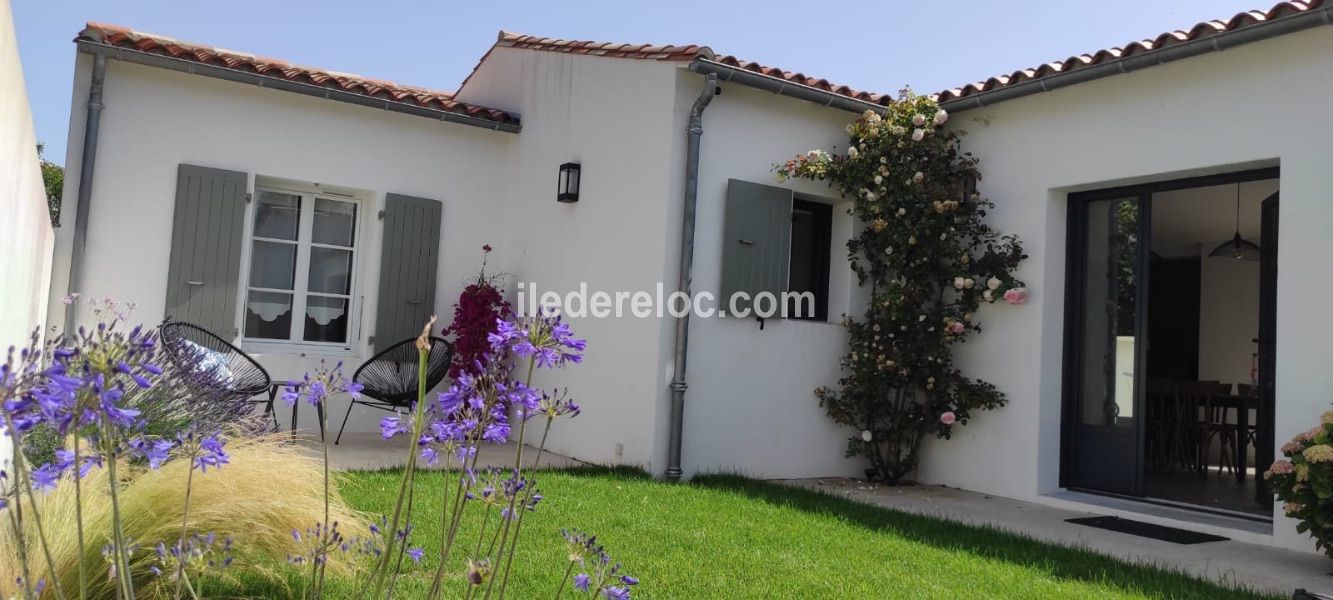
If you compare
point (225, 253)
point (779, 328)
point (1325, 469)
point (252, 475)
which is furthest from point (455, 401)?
point (225, 253)

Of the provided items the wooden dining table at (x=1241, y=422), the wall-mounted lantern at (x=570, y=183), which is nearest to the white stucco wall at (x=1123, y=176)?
the wooden dining table at (x=1241, y=422)

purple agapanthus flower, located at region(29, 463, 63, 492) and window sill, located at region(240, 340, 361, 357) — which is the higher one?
window sill, located at region(240, 340, 361, 357)

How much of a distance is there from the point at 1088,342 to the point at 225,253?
637cm

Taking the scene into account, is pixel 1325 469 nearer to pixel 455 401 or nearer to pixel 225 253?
pixel 455 401

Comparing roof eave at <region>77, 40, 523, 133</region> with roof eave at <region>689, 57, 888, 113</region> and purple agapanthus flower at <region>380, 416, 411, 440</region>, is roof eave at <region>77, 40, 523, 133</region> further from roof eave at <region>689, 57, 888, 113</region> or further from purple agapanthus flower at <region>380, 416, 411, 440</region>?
purple agapanthus flower at <region>380, 416, 411, 440</region>

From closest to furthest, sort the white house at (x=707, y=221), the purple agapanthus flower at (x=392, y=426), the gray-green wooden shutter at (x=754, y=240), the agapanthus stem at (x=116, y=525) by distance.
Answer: the agapanthus stem at (x=116, y=525)
the purple agapanthus flower at (x=392, y=426)
the white house at (x=707, y=221)
the gray-green wooden shutter at (x=754, y=240)

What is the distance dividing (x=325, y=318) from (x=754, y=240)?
3711 millimetres

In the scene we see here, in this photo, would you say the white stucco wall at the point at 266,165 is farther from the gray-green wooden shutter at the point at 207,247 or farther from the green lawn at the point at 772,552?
the green lawn at the point at 772,552

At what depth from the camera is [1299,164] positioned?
16.8ft

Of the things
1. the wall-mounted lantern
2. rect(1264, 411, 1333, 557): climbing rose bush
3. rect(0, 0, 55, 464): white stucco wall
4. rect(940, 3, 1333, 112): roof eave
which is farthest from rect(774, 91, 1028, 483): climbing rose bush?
rect(0, 0, 55, 464): white stucco wall

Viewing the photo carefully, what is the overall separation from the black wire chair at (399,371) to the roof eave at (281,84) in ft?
6.24

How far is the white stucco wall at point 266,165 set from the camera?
6.75 m

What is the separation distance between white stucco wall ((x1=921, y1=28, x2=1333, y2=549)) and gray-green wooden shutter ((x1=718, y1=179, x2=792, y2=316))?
1489mm

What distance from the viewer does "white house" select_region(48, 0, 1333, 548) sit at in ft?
18.3
